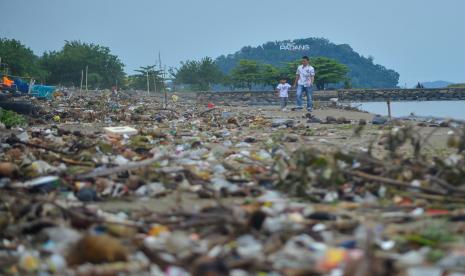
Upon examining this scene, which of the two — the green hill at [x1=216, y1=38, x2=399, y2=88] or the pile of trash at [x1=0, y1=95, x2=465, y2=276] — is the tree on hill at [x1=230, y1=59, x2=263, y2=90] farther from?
the green hill at [x1=216, y1=38, x2=399, y2=88]

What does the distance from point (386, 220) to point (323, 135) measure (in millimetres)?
5339

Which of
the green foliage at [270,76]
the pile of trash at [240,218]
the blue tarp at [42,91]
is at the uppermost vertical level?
the green foliage at [270,76]

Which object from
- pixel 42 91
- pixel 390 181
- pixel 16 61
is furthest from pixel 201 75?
pixel 390 181

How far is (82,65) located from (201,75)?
1739 cm

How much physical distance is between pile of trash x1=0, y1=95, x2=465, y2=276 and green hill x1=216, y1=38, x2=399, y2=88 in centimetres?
13395

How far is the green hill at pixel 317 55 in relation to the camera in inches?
5482

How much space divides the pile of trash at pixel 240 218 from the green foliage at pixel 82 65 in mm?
54737

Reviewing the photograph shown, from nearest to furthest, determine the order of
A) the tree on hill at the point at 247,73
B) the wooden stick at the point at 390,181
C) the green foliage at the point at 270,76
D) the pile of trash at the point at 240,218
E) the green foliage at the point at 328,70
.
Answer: the pile of trash at the point at 240,218 → the wooden stick at the point at 390,181 → the green foliage at the point at 328,70 → the green foliage at the point at 270,76 → the tree on hill at the point at 247,73

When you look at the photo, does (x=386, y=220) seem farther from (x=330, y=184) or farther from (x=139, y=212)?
(x=139, y=212)

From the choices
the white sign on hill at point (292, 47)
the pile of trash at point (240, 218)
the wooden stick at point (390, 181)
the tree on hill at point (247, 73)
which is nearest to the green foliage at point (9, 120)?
the pile of trash at point (240, 218)

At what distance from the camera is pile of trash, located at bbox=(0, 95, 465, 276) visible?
6.76 ft

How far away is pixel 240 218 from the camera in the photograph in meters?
2.49

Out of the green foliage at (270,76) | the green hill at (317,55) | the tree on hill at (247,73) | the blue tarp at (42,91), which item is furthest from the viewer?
the green hill at (317,55)

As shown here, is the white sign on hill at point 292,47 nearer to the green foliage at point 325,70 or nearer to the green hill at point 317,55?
the green hill at point 317,55
